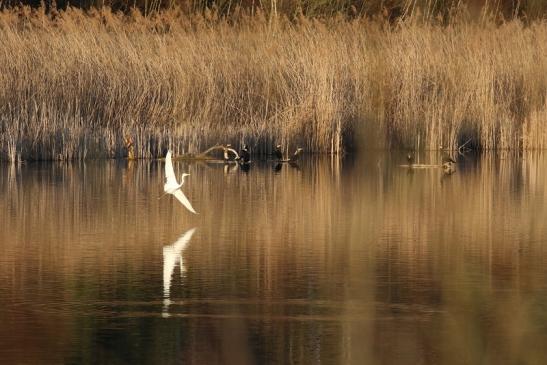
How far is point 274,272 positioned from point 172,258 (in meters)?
0.92

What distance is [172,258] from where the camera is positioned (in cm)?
940

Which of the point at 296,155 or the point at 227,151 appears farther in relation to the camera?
the point at 296,155

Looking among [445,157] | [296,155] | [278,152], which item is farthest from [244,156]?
[445,157]

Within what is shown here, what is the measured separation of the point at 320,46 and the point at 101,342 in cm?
1325

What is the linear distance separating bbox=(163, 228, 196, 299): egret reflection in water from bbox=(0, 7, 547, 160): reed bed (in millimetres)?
7784

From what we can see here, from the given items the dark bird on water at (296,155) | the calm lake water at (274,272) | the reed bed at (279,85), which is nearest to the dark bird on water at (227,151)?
the reed bed at (279,85)

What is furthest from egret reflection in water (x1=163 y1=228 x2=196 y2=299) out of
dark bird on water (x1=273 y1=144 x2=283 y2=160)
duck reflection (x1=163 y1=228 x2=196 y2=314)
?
dark bird on water (x1=273 y1=144 x2=283 y2=160)

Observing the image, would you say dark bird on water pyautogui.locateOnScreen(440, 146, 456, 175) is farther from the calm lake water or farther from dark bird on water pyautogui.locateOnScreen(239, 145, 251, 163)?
dark bird on water pyautogui.locateOnScreen(239, 145, 251, 163)

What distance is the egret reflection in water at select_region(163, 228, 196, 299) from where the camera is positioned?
27.6 feet

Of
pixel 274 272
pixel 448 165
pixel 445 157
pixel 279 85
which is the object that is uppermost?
pixel 279 85

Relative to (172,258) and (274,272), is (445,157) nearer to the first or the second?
(172,258)

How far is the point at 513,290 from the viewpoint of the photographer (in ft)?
26.9

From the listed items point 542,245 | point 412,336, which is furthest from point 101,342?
point 542,245

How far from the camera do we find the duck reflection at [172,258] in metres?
8.24
